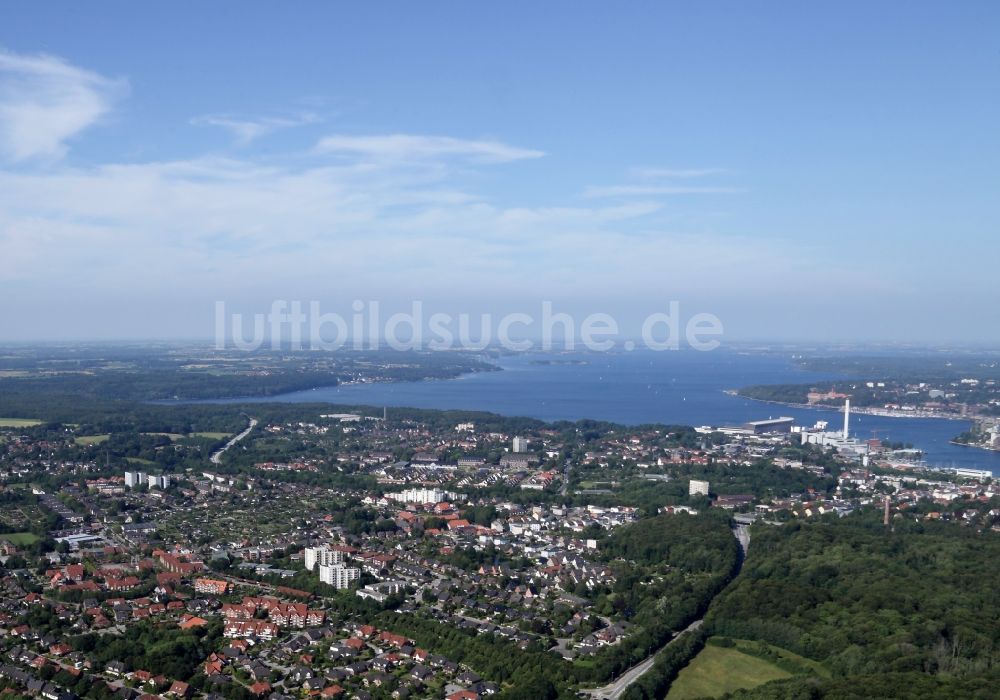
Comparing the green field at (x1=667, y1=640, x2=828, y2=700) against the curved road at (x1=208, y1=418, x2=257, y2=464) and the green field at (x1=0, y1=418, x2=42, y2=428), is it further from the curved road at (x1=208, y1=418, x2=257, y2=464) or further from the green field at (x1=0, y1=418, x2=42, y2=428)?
the green field at (x1=0, y1=418, x2=42, y2=428)

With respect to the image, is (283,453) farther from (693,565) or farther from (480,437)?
(693,565)

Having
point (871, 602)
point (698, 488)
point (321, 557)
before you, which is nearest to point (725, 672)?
point (871, 602)

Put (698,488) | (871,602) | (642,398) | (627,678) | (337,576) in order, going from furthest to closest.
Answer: (642,398) → (698,488) → (337,576) → (871,602) → (627,678)

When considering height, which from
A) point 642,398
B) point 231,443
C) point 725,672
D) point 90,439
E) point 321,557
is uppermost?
point 642,398

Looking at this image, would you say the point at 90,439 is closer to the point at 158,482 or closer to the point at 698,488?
the point at 158,482

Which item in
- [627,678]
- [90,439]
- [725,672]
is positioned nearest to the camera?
[627,678]

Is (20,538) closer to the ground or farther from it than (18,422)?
closer to the ground

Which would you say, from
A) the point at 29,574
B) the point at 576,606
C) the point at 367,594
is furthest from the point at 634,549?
the point at 29,574

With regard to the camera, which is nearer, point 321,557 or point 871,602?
point 871,602
